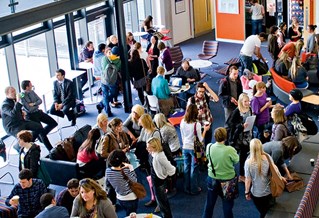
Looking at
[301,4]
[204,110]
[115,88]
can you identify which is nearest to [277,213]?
[204,110]

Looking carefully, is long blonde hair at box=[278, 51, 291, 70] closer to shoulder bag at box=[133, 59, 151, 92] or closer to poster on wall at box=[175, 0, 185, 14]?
shoulder bag at box=[133, 59, 151, 92]

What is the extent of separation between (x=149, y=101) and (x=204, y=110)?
6.13ft

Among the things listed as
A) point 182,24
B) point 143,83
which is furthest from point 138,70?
point 182,24

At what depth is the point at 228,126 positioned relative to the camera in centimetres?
840

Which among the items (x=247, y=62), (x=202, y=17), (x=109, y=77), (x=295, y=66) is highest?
(x=295, y=66)

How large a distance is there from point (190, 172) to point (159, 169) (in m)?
1.37

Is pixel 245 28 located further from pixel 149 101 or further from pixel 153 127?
pixel 153 127

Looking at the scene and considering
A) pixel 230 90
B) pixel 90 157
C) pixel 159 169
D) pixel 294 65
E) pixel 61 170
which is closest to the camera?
pixel 159 169

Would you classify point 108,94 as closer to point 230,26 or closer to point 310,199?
point 310,199

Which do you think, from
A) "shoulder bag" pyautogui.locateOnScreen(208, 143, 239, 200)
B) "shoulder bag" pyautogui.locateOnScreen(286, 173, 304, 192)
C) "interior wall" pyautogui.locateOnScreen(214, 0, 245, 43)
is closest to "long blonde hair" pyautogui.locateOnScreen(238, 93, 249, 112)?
"shoulder bag" pyautogui.locateOnScreen(286, 173, 304, 192)

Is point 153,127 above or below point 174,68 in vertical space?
above

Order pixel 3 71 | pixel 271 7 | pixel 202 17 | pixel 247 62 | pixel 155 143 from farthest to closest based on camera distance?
pixel 202 17, pixel 271 7, pixel 247 62, pixel 3 71, pixel 155 143

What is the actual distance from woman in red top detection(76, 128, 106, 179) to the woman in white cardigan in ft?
3.88

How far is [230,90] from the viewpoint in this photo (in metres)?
9.58
